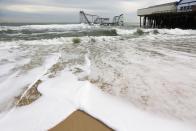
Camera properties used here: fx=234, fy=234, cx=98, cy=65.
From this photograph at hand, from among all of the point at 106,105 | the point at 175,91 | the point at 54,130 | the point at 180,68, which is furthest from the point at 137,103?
the point at 180,68

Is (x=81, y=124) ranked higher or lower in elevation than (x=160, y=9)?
lower

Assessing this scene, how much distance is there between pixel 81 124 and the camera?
11.3 ft

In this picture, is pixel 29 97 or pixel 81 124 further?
pixel 29 97

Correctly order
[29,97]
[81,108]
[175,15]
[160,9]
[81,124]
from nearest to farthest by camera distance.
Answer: [81,124] < [81,108] < [29,97] < [175,15] < [160,9]

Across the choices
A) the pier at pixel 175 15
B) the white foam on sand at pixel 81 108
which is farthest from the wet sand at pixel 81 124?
the pier at pixel 175 15

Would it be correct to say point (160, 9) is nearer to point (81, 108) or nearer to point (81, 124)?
point (81, 108)

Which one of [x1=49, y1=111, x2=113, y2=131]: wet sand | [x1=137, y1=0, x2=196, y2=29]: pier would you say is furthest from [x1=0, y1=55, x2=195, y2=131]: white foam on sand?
[x1=137, y1=0, x2=196, y2=29]: pier

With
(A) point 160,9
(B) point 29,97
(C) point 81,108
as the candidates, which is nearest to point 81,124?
(C) point 81,108

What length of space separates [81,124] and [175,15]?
35500 millimetres

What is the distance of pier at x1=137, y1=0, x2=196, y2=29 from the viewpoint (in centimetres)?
3316

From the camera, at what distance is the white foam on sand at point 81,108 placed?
11.2 feet

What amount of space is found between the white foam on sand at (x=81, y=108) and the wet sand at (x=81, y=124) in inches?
3.7

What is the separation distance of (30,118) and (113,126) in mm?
1364

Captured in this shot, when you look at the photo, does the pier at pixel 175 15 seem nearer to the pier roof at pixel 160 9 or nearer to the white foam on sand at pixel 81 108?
the pier roof at pixel 160 9
